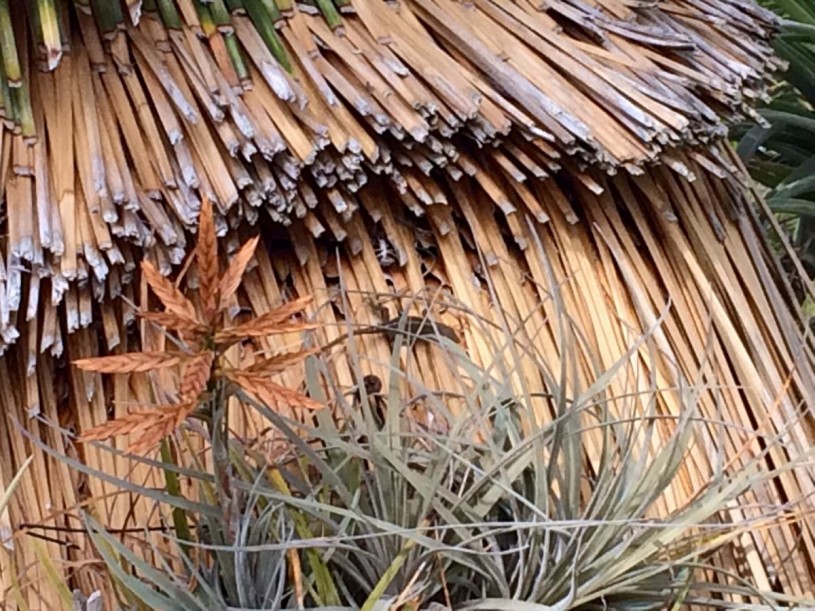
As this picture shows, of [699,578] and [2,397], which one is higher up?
[2,397]

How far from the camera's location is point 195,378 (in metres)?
0.29

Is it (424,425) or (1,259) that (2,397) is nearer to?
(1,259)

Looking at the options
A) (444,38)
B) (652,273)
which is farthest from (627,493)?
(444,38)

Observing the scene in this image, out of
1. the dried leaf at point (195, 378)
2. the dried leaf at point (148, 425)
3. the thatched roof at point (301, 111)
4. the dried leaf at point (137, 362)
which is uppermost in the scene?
the thatched roof at point (301, 111)

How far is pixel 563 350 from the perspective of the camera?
424 mm

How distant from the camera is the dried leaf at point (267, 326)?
0.30 metres

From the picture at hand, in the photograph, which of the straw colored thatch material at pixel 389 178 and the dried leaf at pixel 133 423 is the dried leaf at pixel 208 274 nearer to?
the dried leaf at pixel 133 423

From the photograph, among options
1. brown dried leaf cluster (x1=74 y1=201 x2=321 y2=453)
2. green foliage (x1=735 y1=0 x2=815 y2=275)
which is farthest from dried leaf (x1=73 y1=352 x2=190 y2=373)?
green foliage (x1=735 y1=0 x2=815 y2=275)

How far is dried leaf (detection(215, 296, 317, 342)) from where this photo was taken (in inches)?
11.8

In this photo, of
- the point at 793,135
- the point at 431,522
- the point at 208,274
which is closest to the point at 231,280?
the point at 208,274

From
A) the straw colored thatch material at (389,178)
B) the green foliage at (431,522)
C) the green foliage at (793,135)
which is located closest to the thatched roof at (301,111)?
the straw colored thatch material at (389,178)

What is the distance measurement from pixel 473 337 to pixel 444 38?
0.62ft

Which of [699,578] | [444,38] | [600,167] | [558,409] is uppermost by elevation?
[444,38]

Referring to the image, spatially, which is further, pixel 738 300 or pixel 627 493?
pixel 738 300
